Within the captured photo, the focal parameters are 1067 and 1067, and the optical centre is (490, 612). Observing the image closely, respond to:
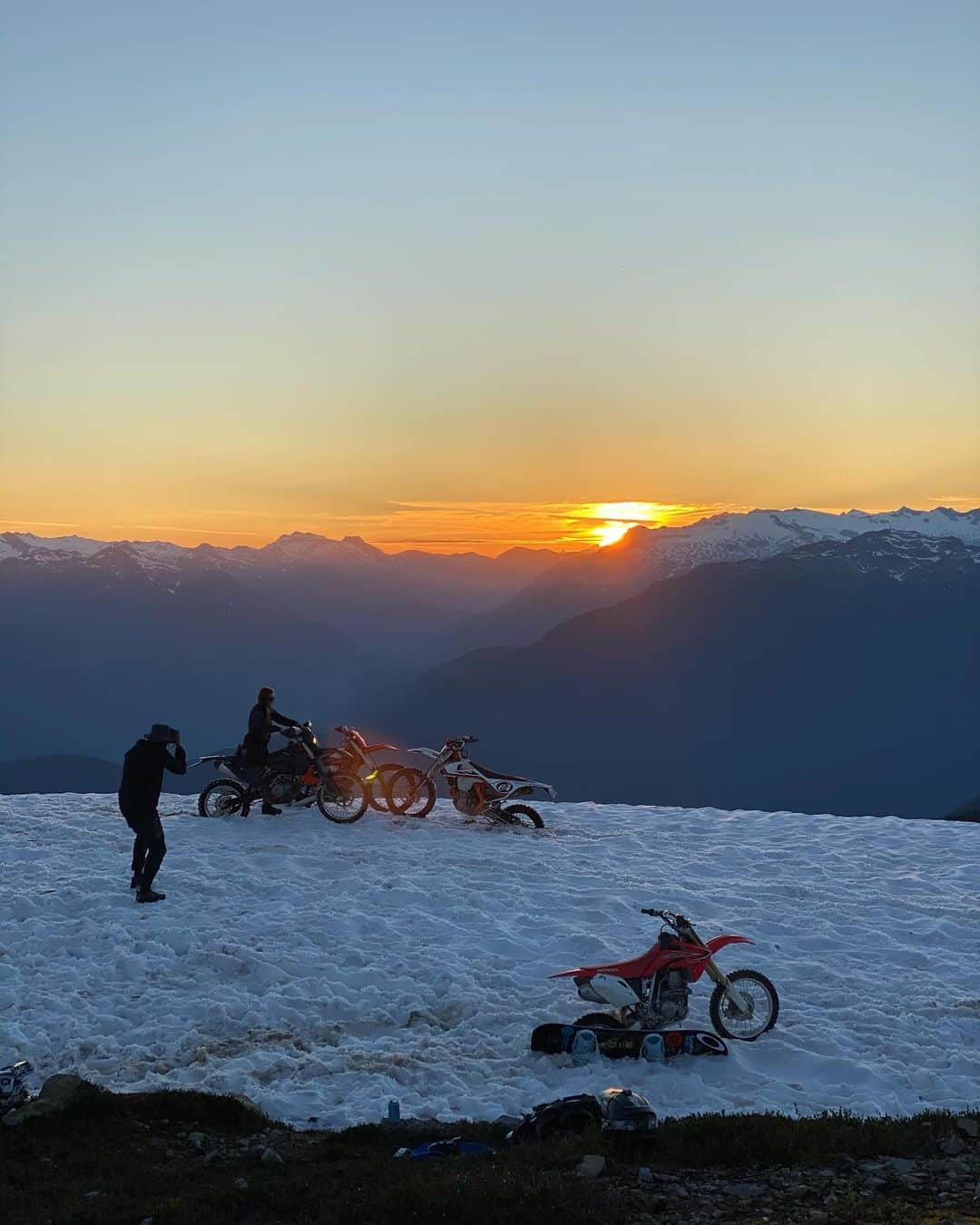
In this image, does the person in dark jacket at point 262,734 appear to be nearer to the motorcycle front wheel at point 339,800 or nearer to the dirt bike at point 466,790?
the motorcycle front wheel at point 339,800

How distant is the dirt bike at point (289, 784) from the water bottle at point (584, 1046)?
10.2 metres

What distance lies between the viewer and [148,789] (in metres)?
15.5

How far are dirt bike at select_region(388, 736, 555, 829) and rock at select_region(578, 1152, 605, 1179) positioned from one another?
12827mm

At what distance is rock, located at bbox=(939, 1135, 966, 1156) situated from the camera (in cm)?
850

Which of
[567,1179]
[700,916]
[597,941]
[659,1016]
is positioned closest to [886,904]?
[700,916]

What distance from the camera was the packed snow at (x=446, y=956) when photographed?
34.7ft

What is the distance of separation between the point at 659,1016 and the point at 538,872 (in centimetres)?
685

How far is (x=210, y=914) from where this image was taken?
49.8 ft

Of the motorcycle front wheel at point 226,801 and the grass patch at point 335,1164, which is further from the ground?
the motorcycle front wheel at point 226,801

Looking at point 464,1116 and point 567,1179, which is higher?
point 567,1179

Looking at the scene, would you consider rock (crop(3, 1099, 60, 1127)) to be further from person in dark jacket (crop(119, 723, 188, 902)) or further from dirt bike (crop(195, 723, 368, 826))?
dirt bike (crop(195, 723, 368, 826))

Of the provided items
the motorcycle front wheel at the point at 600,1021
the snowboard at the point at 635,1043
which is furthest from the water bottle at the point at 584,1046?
the motorcycle front wheel at the point at 600,1021

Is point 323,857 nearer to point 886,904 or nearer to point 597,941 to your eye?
point 597,941

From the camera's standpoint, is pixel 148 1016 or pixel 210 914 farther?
pixel 210 914
